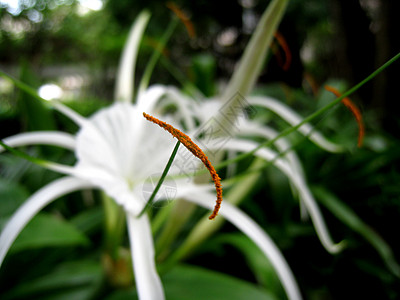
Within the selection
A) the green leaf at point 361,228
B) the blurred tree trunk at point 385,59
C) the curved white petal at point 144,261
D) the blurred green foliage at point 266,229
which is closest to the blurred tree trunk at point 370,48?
the blurred tree trunk at point 385,59

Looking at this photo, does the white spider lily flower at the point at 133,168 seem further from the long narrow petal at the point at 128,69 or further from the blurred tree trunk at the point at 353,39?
the blurred tree trunk at the point at 353,39

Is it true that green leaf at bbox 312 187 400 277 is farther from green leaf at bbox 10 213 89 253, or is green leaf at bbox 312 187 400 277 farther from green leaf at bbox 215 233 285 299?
green leaf at bbox 10 213 89 253

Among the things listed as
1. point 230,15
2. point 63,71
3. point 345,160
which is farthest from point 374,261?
point 63,71

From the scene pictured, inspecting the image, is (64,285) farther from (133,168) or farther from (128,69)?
(128,69)

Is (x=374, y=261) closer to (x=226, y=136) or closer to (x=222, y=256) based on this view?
(x=222, y=256)

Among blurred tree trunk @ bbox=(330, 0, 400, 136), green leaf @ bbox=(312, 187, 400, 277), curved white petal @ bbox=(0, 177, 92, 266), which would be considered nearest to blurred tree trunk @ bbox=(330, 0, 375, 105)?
blurred tree trunk @ bbox=(330, 0, 400, 136)

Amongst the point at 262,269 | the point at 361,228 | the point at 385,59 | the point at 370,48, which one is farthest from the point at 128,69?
the point at 370,48
